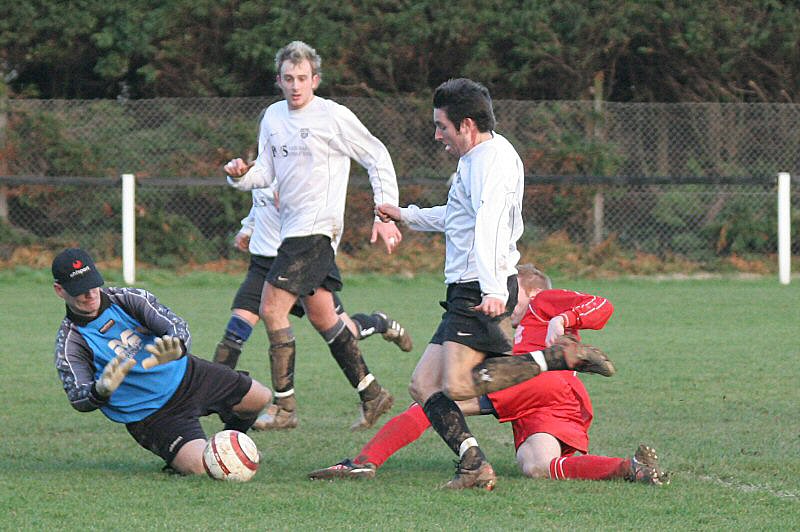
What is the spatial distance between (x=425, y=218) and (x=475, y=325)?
0.71 metres

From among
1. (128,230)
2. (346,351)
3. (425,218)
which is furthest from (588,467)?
(128,230)

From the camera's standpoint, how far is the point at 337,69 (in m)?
18.6

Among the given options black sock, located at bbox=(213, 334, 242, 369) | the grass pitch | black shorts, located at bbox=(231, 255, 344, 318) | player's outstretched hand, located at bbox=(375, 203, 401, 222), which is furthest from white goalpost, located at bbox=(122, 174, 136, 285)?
player's outstretched hand, located at bbox=(375, 203, 401, 222)

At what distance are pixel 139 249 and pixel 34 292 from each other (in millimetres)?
2532

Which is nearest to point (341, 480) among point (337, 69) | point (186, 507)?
point (186, 507)

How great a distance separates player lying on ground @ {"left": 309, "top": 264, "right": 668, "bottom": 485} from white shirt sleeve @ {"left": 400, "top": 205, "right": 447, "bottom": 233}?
1.52 feet

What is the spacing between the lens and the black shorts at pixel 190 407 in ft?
18.5

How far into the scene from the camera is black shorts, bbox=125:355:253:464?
5648 millimetres

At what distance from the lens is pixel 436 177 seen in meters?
16.9

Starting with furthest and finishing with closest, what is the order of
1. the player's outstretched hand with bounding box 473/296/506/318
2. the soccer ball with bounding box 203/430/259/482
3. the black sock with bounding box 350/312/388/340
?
the black sock with bounding box 350/312/388/340 < the soccer ball with bounding box 203/430/259/482 < the player's outstretched hand with bounding box 473/296/506/318

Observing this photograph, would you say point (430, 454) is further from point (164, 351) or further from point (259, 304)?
point (259, 304)

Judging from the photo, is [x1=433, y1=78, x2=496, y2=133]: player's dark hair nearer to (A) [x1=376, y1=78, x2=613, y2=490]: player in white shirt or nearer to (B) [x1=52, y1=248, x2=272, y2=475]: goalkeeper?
(A) [x1=376, y1=78, x2=613, y2=490]: player in white shirt

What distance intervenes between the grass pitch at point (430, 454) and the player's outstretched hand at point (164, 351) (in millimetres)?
526

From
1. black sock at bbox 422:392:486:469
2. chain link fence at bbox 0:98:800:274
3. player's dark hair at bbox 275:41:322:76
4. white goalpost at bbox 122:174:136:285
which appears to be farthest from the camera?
chain link fence at bbox 0:98:800:274
